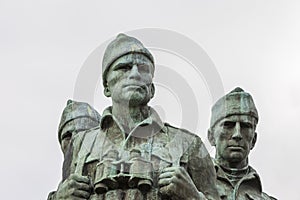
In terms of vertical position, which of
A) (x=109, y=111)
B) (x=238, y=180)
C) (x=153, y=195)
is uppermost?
(x=238, y=180)

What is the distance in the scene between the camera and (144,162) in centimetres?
1708

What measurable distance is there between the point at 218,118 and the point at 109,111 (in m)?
4.46

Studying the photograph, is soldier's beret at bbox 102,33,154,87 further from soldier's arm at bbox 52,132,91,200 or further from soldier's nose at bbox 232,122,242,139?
soldier's nose at bbox 232,122,242,139

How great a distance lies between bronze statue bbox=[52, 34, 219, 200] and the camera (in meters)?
16.9

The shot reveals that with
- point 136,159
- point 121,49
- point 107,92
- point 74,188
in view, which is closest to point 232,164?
point 107,92

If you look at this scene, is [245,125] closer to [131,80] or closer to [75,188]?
[131,80]

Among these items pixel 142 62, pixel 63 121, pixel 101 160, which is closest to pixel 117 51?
pixel 142 62

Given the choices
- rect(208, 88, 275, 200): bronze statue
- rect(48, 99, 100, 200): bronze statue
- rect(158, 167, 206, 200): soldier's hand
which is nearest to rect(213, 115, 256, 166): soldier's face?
rect(208, 88, 275, 200): bronze statue

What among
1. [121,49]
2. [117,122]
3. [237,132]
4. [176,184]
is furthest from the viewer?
[237,132]

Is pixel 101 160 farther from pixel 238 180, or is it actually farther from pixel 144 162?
pixel 238 180

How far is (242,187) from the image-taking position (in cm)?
2169

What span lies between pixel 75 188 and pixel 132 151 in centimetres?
86

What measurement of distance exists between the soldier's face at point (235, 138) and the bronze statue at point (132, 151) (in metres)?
3.75

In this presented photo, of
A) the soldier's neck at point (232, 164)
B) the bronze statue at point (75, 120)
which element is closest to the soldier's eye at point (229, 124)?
the soldier's neck at point (232, 164)
